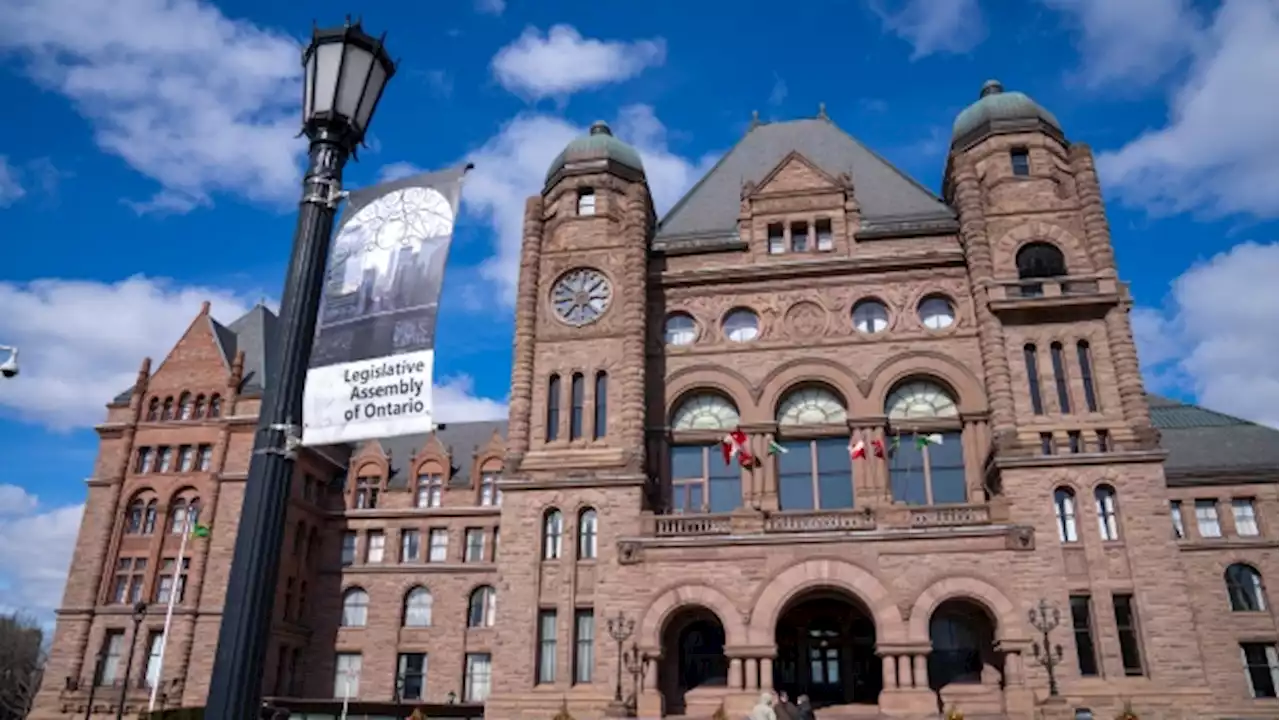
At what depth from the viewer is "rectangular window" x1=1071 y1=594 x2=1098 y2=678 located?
27531 millimetres

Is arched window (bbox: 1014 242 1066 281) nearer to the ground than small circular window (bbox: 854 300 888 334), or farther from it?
farther from it

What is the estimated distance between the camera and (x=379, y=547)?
49219mm

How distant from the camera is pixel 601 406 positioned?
34250mm

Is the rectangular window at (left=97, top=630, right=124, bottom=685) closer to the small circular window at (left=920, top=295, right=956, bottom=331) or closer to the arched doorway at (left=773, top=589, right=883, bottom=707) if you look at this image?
the arched doorway at (left=773, top=589, right=883, bottom=707)

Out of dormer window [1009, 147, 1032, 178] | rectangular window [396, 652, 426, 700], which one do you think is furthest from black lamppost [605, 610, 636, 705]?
dormer window [1009, 147, 1032, 178]

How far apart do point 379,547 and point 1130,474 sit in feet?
120

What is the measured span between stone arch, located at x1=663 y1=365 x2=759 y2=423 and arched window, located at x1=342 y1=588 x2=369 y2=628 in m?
22.9

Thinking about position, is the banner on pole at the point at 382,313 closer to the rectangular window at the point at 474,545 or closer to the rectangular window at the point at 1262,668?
the rectangular window at the point at 1262,668

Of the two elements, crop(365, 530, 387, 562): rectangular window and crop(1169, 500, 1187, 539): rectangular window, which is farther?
crop(365, 530, 387, 562): rectangular window

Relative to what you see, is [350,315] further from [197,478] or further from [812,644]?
[197,478]

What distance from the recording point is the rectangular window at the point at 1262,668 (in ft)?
120

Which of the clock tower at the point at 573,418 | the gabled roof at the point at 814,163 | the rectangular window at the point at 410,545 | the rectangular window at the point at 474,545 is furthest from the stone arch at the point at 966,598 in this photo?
the rectangular window at the point at 410,545

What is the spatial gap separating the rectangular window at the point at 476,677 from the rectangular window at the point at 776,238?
2497 cm

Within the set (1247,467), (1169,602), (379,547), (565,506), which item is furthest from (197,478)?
(1247,467)
